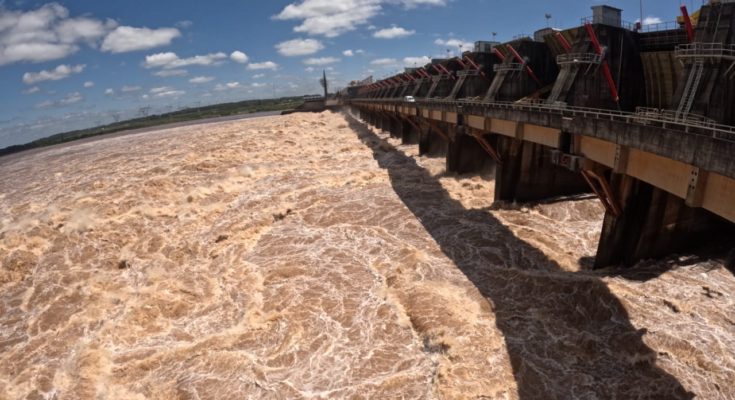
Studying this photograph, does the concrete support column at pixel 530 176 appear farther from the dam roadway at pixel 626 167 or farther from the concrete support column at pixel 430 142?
the concrete support column at pixel 430 142

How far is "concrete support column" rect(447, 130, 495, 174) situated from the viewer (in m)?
29.8

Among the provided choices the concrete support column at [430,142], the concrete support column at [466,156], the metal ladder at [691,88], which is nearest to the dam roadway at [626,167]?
the metal ladder at [691,88]

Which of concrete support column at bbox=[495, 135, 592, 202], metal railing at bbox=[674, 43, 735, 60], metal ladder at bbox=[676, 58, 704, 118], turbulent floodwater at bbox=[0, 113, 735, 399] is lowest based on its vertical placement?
turbulent floodwater at bbox=[0, 113, 735, 399]

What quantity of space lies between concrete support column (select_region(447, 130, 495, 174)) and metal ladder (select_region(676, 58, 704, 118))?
1505 centimetres

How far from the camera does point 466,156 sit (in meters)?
29.9

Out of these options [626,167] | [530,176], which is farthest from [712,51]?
[530,176]

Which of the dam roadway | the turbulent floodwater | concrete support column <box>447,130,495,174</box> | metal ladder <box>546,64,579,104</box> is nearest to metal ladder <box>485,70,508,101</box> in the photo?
concrete support column <box>447,130,495,174</box>

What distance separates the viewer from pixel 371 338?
12000mm

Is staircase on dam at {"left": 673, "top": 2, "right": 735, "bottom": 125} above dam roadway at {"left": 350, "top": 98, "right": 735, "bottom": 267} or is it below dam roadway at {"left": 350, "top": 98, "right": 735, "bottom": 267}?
above

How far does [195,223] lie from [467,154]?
18493 millimetres

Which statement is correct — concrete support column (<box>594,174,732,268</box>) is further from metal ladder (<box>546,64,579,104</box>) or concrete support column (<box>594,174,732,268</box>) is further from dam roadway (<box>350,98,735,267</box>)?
metal ladder (<box>546,64,579,104</box>)

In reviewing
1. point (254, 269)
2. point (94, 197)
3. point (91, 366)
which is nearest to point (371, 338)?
point (254, 269)

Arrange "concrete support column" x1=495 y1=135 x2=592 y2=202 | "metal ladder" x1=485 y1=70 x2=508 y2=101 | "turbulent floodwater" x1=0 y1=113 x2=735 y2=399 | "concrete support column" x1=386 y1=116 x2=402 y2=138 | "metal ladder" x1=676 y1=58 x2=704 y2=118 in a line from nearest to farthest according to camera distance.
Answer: "turbulent floodwater" x1=0 y1=113 x2=735 y2=399 → "metal ladder" x1=676 y1=58 x2=704 y2=118 → "concrete support column" x1=495 y1=135 x2=592 y2=202 → "metal ladder" x1=485 y1=70 x2=508 y2=101 → "concrete support column" x1=386 y1=116 x2=402 y2=138

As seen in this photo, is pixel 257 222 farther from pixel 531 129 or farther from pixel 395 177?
pixel 531 129
